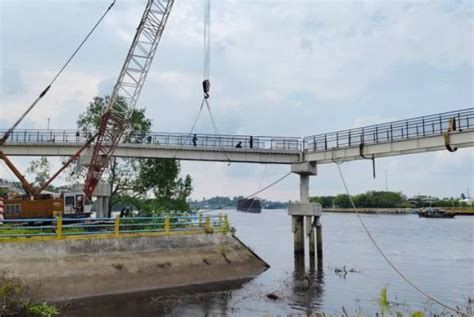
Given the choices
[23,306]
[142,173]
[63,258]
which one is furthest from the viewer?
[142,173]

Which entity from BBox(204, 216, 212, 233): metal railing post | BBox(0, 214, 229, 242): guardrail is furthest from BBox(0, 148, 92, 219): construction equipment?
BBox(204, 216, 212, 233): metal railing post

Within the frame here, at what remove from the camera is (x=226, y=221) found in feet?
105

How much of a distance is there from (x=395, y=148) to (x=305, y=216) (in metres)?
10.1

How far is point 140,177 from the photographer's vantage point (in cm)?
4775

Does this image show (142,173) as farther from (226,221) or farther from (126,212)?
(226,221)

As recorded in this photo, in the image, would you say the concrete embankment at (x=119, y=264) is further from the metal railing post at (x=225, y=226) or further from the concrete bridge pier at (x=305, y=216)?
the concrete bridge pier at (x=305, y=216)

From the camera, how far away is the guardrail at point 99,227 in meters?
22.6

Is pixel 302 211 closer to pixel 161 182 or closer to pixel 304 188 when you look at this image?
pixel 304 188

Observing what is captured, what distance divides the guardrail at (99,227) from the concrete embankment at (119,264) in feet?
1.48

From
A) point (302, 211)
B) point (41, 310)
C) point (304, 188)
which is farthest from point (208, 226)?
point (304, 188)

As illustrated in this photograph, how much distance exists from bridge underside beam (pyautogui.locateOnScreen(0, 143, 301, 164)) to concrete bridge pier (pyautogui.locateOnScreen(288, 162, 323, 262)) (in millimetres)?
1459

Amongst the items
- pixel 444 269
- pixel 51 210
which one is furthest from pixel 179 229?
pixel 444 269

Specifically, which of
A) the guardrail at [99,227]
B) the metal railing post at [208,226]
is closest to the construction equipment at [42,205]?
the guardrail at [99,227]

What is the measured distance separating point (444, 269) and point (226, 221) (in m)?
17.9
